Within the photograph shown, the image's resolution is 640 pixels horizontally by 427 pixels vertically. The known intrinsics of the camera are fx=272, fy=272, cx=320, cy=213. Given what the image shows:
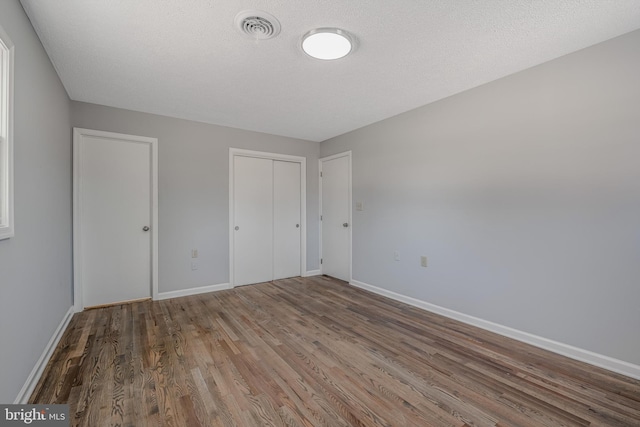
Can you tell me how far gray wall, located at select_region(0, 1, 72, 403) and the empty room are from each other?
24mm

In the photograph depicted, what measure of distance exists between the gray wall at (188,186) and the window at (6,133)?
1.95m

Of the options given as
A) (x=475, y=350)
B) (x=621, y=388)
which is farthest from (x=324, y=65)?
(x=621, y=388)

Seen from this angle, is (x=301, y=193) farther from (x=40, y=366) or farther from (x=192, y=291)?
(x=40, y=366)

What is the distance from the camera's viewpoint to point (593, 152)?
2049mm

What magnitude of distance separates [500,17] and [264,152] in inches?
129

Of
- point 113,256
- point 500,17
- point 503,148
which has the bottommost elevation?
point 113,256

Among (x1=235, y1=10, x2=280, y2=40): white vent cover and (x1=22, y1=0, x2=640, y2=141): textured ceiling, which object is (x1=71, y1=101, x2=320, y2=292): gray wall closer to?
(x1=22, y1=0, x2=640, y2=141): textured ceiling

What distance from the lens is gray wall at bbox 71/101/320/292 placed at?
338 cm

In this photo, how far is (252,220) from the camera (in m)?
4.26

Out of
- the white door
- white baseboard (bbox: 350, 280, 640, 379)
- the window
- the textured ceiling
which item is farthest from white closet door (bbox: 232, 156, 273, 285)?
the window

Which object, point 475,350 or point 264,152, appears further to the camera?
point 264,152

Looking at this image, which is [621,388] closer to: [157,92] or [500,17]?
[500,17]

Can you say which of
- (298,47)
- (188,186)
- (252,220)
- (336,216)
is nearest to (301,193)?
(336,216)

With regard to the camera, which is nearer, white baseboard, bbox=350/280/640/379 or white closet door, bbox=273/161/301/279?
white baseboard, bbox=350/280/640/379
